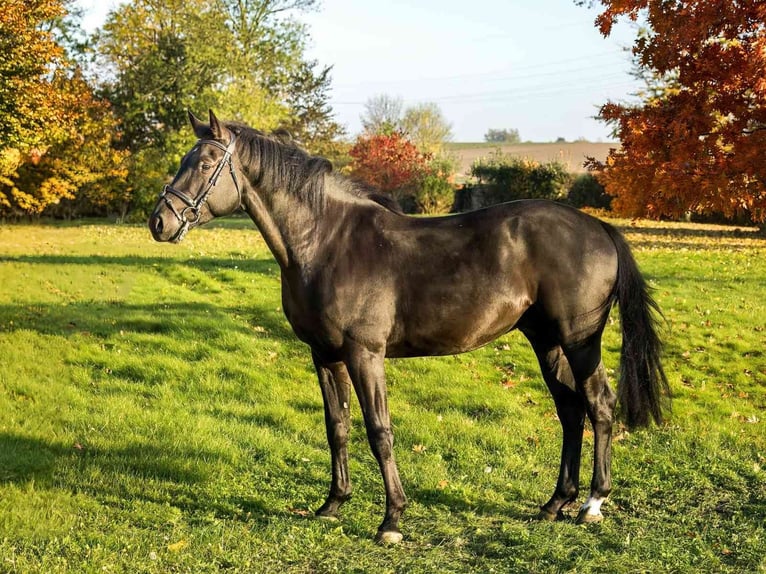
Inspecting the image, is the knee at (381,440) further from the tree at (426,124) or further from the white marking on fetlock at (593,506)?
the tree at (426,124)

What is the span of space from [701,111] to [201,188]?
675cm

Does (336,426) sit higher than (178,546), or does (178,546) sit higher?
(336,426)

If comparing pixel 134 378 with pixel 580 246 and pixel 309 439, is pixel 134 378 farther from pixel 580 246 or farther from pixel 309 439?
pixel 580 246

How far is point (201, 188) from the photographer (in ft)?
13.9

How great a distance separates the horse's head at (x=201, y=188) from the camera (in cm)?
416

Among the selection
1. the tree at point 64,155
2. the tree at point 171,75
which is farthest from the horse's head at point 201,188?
the tree at point 171,75

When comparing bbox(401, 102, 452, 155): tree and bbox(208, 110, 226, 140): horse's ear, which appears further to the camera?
bbox(401, 102, 452, 155): tree

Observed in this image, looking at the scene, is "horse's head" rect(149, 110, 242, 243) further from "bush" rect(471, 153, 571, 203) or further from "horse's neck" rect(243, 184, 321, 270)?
"bush" rect(471, 153, 571, 203)

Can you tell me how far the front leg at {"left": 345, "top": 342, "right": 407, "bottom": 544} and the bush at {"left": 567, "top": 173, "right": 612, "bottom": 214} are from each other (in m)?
30.7

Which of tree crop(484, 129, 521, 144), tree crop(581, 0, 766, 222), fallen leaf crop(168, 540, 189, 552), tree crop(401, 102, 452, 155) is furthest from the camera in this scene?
tree crop(484, 129, 521, 144)

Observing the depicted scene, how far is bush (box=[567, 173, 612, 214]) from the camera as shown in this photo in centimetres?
3359

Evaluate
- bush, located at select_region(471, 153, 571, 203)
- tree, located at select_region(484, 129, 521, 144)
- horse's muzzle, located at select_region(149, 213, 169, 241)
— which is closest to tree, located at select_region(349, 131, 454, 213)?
bush, located at select_region(471, 153, 571, 203)

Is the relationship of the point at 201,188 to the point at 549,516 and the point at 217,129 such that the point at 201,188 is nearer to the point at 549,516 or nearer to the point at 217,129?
the point at 217,129

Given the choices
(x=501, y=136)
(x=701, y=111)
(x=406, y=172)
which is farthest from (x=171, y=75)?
(x=501, y=136)
